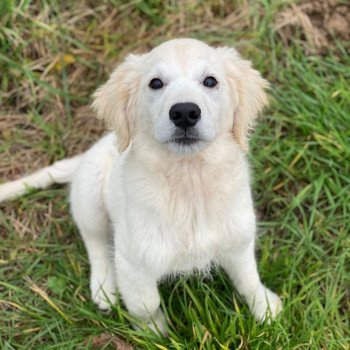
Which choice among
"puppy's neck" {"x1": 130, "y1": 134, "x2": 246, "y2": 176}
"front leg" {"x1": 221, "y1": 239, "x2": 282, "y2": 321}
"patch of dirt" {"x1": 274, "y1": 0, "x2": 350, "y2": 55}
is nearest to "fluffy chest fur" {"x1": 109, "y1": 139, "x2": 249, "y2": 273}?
"puppy's neck" {"x1": 130, "y1": 134, "x2": 246, "y2": 176}

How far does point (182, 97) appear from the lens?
8.75ft

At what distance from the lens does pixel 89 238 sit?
12.7 feet

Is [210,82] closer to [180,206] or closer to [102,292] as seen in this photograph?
[180,206]

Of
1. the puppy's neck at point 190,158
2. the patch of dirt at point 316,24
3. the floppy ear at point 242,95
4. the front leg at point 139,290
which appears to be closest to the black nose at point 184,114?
the puppy's neck at point 190,158

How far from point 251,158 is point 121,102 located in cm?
150

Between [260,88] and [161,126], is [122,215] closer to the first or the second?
[161,126]

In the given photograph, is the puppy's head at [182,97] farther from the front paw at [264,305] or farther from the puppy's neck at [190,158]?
the front paw at [264,305]

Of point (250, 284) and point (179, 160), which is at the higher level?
point (179, 160)

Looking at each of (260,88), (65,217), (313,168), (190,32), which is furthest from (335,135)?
(65,217)

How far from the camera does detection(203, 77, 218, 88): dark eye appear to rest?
288cm

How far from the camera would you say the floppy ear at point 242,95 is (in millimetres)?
3004

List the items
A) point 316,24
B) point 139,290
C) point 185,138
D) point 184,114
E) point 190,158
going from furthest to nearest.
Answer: point 316,24 < point 139,290 < point 190,158 < point 185,138 < point 184,114

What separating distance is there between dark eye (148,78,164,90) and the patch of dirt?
214 centimetres

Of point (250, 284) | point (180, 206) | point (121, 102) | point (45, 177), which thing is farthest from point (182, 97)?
point (45, 177)
